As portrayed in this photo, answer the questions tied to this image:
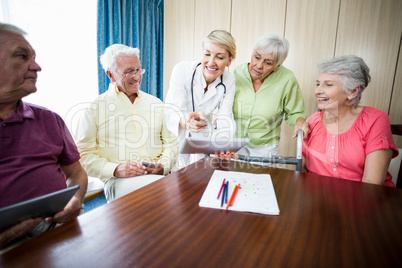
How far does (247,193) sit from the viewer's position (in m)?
0.89

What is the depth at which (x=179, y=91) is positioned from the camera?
1719mm

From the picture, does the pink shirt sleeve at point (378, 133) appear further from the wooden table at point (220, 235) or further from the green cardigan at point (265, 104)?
the green cardigan at point (265, 104)

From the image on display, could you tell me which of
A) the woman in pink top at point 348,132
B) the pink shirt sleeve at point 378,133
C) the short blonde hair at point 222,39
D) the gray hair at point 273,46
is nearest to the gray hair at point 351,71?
the woman in pink top at point 348,132

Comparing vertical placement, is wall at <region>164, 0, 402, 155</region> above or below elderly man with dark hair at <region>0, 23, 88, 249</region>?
above

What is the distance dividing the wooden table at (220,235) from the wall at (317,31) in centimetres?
211

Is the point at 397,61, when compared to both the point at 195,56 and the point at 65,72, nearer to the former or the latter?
the point at 195,56

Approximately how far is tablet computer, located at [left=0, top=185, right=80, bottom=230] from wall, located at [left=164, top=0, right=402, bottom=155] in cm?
266

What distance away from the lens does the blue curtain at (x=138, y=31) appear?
260 cm

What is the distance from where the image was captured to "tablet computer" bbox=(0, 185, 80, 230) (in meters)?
0.58

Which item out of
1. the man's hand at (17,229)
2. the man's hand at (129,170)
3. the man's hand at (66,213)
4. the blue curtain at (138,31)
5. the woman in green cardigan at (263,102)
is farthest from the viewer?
the blue curtain at (138,31)

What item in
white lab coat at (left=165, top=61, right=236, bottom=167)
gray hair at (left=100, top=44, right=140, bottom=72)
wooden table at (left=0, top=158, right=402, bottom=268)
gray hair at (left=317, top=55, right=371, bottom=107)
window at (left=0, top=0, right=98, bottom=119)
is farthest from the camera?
window at (left=0, top=0, right=98, bottom=119)

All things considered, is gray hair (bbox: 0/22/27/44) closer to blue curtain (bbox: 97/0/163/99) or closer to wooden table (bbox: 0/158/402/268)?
wooden table (bbox: 0/158/402/268)

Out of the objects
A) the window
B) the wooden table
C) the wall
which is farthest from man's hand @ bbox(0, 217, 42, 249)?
the wall

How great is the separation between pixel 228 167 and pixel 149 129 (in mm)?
773
